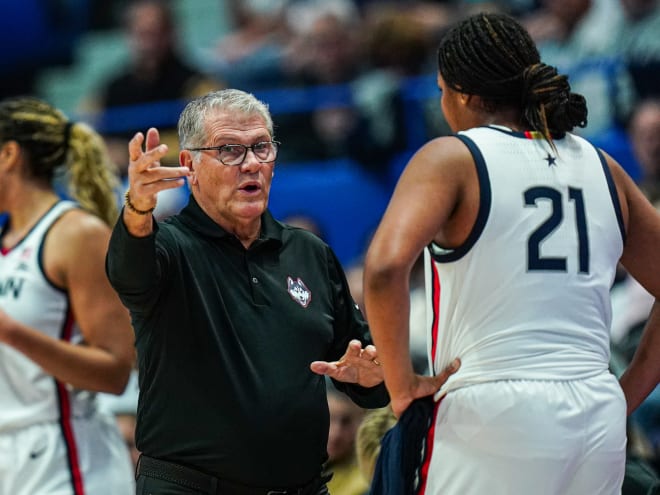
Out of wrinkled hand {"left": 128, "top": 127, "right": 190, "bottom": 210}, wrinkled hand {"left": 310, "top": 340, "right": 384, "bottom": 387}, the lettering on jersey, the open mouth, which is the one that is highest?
wrinkled hand {"left": 128, "top": 127, "right": 190, "bottom": 210}

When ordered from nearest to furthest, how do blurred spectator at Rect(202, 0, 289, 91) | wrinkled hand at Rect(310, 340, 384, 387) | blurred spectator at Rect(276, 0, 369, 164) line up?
1. wrinkled hand at Rect(310, 340, 384, 387)
2. blurred spectator at Rect(276, 0, 369, 164)
3. blurred spectator at Rect(202, 0, 289, 91)

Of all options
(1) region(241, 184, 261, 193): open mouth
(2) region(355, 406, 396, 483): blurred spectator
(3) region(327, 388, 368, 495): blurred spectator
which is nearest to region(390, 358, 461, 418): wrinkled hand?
(1) region(241, 184, 261, 193): open mouth

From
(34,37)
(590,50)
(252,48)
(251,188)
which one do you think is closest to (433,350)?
(251,188)

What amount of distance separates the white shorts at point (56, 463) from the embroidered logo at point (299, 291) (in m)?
1.30

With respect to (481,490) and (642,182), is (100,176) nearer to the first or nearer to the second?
(481,490)

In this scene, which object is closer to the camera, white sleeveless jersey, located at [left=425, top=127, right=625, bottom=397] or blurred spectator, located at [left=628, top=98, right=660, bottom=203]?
white sleeveless jersey, located at [left=425, top=127, right=625, bottom=397]

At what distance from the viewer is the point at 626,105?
25.6 ft

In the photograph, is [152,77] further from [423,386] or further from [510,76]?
[423,386]

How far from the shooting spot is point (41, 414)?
4.58 metres

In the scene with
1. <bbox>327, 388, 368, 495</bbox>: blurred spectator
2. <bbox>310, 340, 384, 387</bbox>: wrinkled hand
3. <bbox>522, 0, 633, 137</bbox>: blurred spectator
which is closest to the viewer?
<bbox>310, 340, 384, 387</bbox>: wrinkled hand

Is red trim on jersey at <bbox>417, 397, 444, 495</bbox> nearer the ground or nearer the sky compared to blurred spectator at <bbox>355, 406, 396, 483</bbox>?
nearer the sky

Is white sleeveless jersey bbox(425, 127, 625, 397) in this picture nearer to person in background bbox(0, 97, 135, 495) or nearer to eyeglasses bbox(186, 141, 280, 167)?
eyeglasses bbox(186, 141, 280, 167)

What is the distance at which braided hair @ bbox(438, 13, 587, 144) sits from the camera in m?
3.39

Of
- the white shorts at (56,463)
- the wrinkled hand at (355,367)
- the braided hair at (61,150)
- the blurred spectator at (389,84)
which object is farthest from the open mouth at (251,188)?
the blurred spectator at (389,84)
